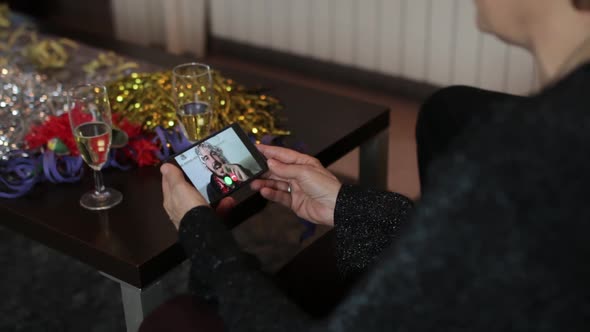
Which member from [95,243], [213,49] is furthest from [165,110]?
[213,49]

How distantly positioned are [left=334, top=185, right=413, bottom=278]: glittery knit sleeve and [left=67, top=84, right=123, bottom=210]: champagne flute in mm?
415

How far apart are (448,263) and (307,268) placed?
27.6 inches

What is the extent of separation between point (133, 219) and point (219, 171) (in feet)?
0.60

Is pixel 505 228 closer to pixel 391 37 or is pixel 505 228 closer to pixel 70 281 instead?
pixel 70 281

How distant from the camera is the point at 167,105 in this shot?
1.69 metres

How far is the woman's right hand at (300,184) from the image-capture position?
134 cm

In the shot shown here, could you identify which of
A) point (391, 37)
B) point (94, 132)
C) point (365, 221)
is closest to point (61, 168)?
point (94, 132)

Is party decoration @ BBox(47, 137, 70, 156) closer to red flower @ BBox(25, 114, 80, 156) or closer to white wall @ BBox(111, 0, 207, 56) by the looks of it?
red flower @ BBox(25, 114, 80, 156)

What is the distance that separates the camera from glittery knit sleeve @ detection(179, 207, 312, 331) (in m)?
0.96

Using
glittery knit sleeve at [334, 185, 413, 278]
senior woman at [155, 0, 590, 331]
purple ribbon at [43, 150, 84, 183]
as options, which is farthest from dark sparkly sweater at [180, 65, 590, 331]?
purple ribbon at [43, 150, 84, 183]

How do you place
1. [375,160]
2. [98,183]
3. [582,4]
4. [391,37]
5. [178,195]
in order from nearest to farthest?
[582,4] < [178,195] < [98,183] < [375,160] < [391,37]

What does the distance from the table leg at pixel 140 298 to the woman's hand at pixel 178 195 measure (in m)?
0.16

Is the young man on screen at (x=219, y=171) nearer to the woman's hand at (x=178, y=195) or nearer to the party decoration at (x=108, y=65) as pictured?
the woman's hand at (x=178, y=195)

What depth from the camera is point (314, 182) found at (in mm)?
1340
